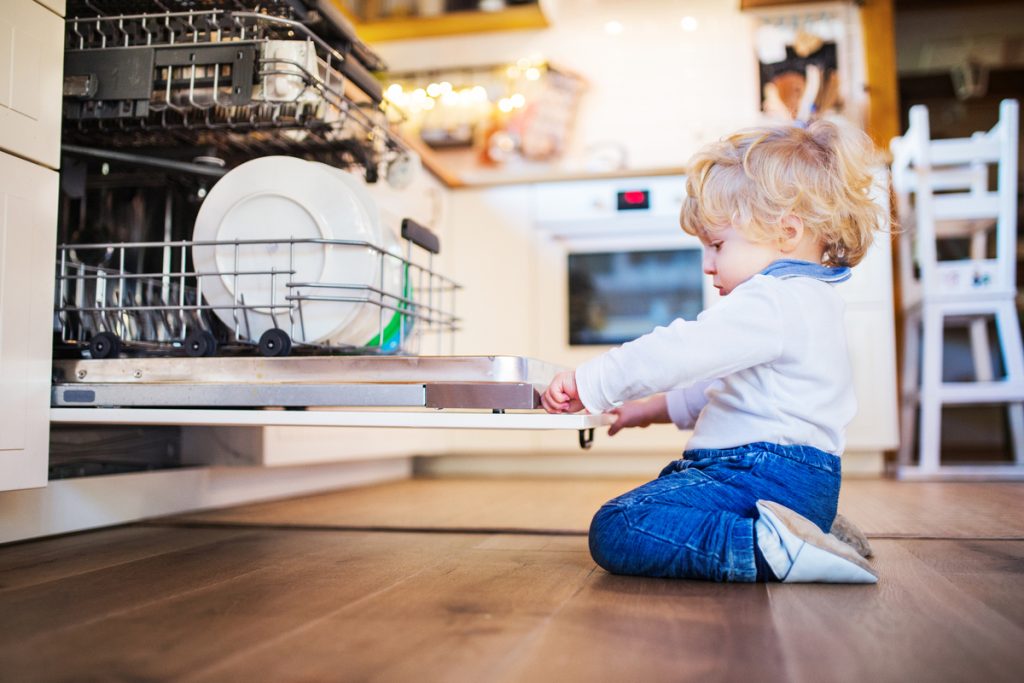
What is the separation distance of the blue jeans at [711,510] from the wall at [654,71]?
242 cm

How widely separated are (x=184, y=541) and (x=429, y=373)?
521 mm

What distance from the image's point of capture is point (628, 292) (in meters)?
2.84

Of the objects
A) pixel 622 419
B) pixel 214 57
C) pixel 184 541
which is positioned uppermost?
pixel 214 57

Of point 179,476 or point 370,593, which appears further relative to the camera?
point 179,476

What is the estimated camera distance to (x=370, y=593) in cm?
94

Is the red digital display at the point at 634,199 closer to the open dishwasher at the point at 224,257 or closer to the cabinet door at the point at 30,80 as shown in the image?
the open dishwasher at the point at 224,257

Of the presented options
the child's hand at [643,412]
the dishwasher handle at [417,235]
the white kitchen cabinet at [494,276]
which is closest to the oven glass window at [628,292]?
the white kitchen cabinet at [494,276]

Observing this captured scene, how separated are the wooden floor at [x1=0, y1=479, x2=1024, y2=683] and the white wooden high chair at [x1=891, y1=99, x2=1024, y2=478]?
1219 mm

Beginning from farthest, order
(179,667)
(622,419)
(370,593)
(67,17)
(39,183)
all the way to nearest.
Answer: (622,419) < (67,17) < (39,183) < (370,593) < (179,667)

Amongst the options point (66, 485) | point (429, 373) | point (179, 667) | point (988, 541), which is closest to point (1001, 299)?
point (988, 541)

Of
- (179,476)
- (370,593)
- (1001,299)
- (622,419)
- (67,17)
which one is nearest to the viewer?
(370,593)

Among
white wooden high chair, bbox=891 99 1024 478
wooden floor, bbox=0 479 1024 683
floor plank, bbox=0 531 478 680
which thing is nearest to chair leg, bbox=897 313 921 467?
white wooden high chair, bbox=891 99 1024 478

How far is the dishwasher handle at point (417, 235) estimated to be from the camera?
1.28 metres

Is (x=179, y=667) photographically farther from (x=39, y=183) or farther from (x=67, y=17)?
(x=67, y=17)
